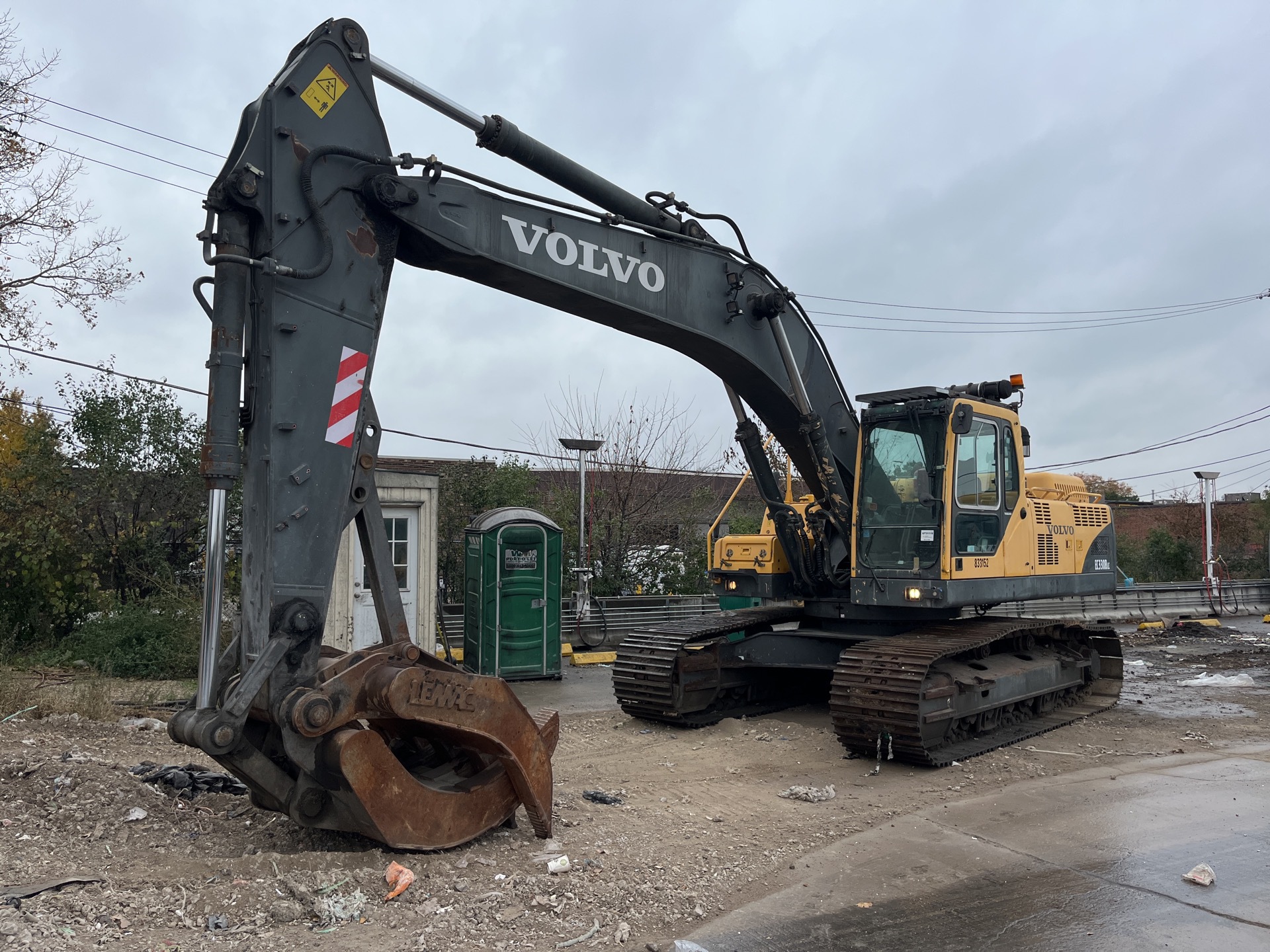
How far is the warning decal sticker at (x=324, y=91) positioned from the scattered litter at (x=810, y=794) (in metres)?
4.98

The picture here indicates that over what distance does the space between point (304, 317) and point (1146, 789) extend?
6288mm

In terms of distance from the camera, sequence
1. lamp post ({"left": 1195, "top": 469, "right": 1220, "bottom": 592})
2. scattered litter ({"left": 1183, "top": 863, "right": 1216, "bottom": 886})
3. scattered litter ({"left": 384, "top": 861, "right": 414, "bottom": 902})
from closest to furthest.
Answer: scattered litter ({"left": 384, "top": 861, "right": 414, "bottom": 902}) < scattered litter ({"left": 1183, "top": 863, "right": 1216, "bottom": 886}) < lamp post ({"left": 1195, "top": 469, "right": 1220, "bottom": 592})

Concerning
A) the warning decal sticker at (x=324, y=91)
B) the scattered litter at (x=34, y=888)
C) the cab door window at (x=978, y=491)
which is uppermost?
the warning decal sticker at (x=324, y=91)

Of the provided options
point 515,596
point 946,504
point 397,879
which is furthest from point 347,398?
point 515,596

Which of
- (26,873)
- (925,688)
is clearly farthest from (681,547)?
(26,873)

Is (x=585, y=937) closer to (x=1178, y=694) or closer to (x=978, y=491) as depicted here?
(x=978, y=491)

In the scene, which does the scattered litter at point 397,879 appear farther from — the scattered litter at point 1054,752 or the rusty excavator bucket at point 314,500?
the scattered litter at point 1054,752

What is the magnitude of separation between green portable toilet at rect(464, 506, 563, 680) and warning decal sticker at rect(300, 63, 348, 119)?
7650 millimetres

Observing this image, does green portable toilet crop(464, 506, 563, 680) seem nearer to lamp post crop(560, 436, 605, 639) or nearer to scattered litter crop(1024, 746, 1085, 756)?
lamp post crop(560, 436, 605, 639)

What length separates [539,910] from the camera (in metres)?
4.06

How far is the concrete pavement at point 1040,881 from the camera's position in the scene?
13.6ft

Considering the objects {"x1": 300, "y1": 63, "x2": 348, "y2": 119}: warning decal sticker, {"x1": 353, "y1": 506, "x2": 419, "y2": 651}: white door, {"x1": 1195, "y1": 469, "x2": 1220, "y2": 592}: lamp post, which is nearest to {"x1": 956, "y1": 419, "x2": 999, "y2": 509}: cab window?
{"x1": 300, "y1": 63, "x2": 348, "y2": 119}: warning decal sticker

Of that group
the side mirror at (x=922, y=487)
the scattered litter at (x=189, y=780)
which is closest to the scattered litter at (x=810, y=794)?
the side mirror at (x=922, y=487)

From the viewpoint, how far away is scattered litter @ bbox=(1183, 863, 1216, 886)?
189 inches
